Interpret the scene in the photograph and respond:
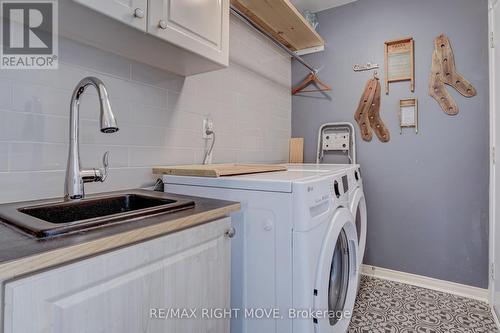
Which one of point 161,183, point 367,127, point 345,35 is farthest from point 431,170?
point 161,183

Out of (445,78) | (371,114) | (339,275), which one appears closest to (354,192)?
(339,275)

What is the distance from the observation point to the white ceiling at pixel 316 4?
2566mm

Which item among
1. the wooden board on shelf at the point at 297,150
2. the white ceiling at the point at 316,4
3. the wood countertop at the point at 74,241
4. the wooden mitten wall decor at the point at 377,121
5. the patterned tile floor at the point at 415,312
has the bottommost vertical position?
the patterned tile floor at the point at 415,312

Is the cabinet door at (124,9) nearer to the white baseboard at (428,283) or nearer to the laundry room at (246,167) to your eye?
the laundry room at (246,167)

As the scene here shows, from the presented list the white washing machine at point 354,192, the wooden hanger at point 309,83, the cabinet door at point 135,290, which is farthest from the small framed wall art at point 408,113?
the cabinet door at point 135,290

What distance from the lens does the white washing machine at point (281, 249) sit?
1.00 meters

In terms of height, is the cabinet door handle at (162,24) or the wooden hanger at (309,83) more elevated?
the wooden hanger at (309,83)

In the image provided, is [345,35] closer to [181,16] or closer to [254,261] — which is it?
[181,16]

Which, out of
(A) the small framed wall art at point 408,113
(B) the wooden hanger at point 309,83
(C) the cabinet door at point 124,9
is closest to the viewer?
(C) the cabinet door at point 124,9

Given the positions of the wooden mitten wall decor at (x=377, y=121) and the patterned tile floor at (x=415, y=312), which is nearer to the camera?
the patterned tile floor at (x=415, y=312)

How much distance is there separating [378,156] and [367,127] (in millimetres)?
284

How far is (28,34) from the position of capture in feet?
3.33

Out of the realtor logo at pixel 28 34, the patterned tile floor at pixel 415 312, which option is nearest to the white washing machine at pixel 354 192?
the patterned tile floor at pixel 415 312

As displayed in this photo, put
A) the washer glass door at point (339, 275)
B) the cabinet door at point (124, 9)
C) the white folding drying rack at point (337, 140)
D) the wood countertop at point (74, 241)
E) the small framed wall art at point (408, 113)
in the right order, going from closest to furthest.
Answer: the wood countertop at point (74, 241) < the cabinet door at point (124, 9) < the washer glass door at point (339, 275) < the small framed wall art at point (408, 113) < the white folding drying rack at point (337, 140)
